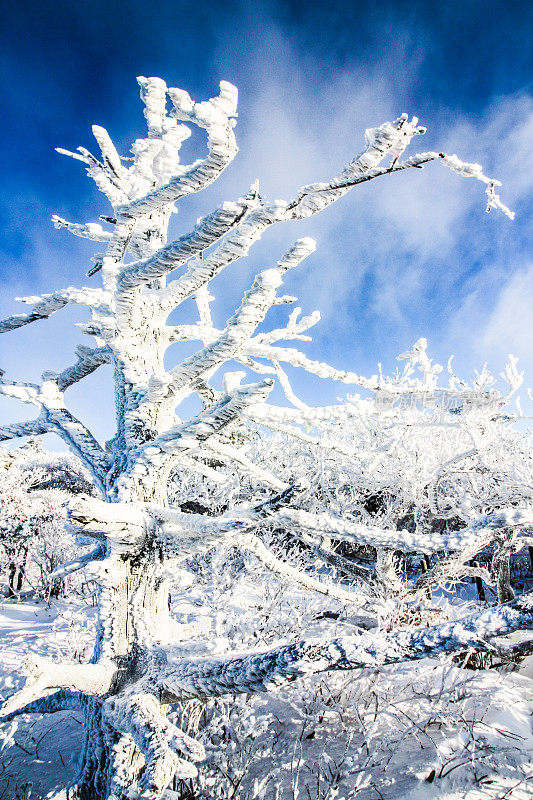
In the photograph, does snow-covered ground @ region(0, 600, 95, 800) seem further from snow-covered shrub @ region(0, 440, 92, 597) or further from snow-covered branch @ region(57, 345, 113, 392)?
snow-covered shrub @ region(0, 440, 92, 597)

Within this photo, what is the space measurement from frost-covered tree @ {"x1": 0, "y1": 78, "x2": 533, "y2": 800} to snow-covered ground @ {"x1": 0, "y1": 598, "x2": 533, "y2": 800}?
132 centimetres

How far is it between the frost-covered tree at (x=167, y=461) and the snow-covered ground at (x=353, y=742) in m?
1.32

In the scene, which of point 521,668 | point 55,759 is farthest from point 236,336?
point 521,668

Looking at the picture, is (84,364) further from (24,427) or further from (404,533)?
(404,533)

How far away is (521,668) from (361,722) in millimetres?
3560

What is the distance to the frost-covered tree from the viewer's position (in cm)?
121

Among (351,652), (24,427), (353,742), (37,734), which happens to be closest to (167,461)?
(351,652)

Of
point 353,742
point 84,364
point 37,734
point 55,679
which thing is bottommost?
point 37,734

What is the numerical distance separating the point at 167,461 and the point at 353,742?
131 inches

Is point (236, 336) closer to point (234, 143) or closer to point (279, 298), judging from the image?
point (234, 143)

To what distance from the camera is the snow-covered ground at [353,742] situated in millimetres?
2768

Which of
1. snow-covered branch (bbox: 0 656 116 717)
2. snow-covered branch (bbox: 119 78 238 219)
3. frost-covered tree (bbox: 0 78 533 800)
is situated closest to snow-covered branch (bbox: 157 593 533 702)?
frost-covered tree (bbox: 0 78 533 800)

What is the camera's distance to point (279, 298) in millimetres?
2738

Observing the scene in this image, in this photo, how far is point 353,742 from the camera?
3289 millimetres
